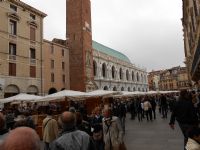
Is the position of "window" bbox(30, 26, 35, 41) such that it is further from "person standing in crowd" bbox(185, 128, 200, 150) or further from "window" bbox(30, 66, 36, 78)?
"person standing in crowd" bbox(185, 128, 200, 150)

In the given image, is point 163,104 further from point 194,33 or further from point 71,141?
point 71,141

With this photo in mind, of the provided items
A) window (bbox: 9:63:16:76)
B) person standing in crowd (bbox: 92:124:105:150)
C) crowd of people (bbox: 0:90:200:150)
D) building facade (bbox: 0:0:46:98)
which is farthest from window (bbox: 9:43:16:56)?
person standing in crowd (bbox: 92:124:105:150)

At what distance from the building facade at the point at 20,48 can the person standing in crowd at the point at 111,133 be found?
23255 millimetres

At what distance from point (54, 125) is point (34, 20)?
94.4ft

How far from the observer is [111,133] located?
18.1ft

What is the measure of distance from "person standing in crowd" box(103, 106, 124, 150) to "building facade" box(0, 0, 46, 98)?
23255 mm

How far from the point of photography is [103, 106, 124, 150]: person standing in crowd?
548cm

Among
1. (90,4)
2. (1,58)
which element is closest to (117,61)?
(90,4)

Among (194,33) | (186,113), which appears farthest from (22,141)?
(194,33)

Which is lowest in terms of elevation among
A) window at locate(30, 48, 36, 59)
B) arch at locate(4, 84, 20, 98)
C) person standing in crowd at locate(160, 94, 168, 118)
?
person standing in crowd at locate(160, 94, 168, 118)

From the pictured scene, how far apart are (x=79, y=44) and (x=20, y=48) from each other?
13837 millimetres

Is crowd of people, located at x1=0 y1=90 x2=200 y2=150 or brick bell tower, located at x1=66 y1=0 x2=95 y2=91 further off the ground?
brick bell tower, located at x1=66 y1=0 x2=95 y2=91

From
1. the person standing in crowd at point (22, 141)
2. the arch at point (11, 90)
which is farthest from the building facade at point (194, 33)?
the arch at point (11, 90)

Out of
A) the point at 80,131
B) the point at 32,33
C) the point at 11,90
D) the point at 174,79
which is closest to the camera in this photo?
the point at 80,131
